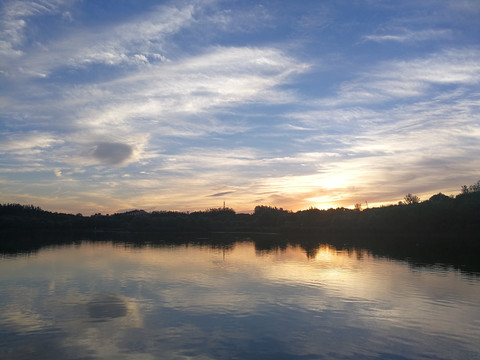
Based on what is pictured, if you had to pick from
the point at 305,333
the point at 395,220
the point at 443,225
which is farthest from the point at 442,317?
the point at 395,220

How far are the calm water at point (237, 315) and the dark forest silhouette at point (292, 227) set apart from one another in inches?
912

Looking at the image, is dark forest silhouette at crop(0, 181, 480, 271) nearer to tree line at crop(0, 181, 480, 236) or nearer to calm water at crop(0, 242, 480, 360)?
tree line at crop(0, 181, 480, 236)

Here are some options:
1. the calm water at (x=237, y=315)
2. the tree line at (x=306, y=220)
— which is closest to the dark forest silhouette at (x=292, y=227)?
the tree line at (x=306, y=220)

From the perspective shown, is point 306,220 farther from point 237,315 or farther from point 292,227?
point 237,315

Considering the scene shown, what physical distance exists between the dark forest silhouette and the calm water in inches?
912

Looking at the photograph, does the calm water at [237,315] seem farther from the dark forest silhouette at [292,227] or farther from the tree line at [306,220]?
the tree line at [306,220]

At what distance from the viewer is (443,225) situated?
290 ft

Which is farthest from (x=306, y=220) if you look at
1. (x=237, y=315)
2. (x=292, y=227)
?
(x=237, y=315)

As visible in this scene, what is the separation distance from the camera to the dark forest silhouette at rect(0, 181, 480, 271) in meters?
A: 77.7

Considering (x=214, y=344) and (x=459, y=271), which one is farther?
(x=459, y=271)

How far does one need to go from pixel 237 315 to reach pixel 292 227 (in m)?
119

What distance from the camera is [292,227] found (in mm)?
135000

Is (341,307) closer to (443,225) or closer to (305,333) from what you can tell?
(305,333)

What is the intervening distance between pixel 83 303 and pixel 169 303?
462cm
